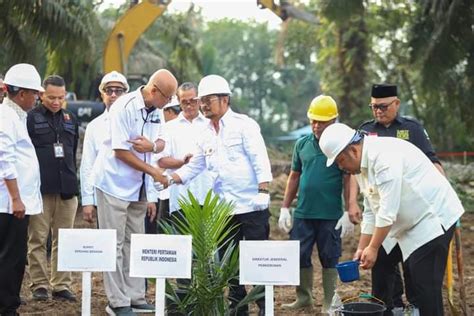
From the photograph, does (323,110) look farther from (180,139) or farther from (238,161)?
(180,139)

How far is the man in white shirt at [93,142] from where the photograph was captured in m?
6.85

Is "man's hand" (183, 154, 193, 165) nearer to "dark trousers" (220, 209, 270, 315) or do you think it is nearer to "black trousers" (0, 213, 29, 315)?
"dark trousers" (220, 209, 270, 315)

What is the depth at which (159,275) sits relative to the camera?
5066 mm

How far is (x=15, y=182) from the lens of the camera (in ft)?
19.0

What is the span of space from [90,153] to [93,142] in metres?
0.11

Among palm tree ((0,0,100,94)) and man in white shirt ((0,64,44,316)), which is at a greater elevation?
palm tree ((0,0,100,94))

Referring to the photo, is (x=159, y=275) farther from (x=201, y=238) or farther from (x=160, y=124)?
(x=160, y=124)

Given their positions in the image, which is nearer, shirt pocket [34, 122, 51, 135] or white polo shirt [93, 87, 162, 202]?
white polo shirt [93, 87, 162, 202]

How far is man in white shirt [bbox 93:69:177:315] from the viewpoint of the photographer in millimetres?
6066

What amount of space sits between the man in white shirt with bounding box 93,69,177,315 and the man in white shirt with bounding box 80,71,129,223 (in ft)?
1.53

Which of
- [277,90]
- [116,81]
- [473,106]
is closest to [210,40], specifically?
[277,90]

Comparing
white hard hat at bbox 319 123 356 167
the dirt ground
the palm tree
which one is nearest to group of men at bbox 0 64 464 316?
white hard hat at bbox 319 123 356 167

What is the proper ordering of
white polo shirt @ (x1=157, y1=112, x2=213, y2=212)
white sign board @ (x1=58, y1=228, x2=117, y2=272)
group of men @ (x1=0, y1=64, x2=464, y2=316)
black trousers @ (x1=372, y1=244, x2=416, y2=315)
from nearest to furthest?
group of men @ (x1=0, y1=64, x2=464, y2=316) → white sign board @ (x1=58, y1=228, x2=117, y2=272) → black trousers @ (x1=372, y1=244, x2=416, y2=315) → white polo shirt @ (x1=157, y1=112, x2=213, y2=212)

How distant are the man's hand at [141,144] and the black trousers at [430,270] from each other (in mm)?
2207
